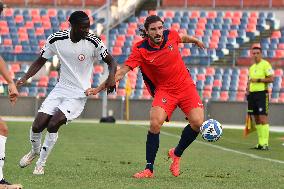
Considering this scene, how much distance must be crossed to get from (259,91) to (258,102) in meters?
0.25

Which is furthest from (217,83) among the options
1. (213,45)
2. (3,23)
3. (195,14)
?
(3,23)

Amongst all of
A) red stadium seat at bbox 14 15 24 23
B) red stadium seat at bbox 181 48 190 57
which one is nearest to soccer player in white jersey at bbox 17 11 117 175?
red stadium seat at bbox 181 48 190 57

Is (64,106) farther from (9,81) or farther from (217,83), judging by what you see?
(217,83)

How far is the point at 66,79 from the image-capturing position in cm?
1080

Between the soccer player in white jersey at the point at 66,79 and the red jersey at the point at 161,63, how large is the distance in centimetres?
34

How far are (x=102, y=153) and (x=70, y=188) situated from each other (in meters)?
6.22

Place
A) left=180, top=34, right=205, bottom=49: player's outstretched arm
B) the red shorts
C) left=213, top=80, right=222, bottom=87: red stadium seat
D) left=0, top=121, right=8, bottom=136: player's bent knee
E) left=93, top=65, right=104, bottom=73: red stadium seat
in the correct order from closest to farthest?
left=0, top=121, right=8, bottom=136: player's bent knee, the red shorts, left=180, top=34, right=205, bottom=49: player's outstretched arm, left=213, top=80, right=222, bottom=87: red stadium seat, left=93, top=65, right=104, bottom=73: red stadium seat

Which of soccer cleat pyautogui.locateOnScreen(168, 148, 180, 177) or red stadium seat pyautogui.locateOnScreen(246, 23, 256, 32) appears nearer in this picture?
soccer cleat pyautogui.locateOnScreen(168, 148, 180, 177)

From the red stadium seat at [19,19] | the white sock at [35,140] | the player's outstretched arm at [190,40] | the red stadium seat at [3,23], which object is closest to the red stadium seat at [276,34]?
the red stadium seat at [19,19]

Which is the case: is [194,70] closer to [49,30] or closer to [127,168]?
[49,30]

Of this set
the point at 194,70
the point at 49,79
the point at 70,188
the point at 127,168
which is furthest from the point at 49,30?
the point at 70,188

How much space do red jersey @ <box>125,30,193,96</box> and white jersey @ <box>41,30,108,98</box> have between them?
16.7 inches

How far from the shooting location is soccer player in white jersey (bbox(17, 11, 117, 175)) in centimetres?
1047

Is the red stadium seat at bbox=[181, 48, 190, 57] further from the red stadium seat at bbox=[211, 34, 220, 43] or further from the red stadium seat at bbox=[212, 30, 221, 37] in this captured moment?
the red stadium seat at bbox=[212, 30, 221, 37]
